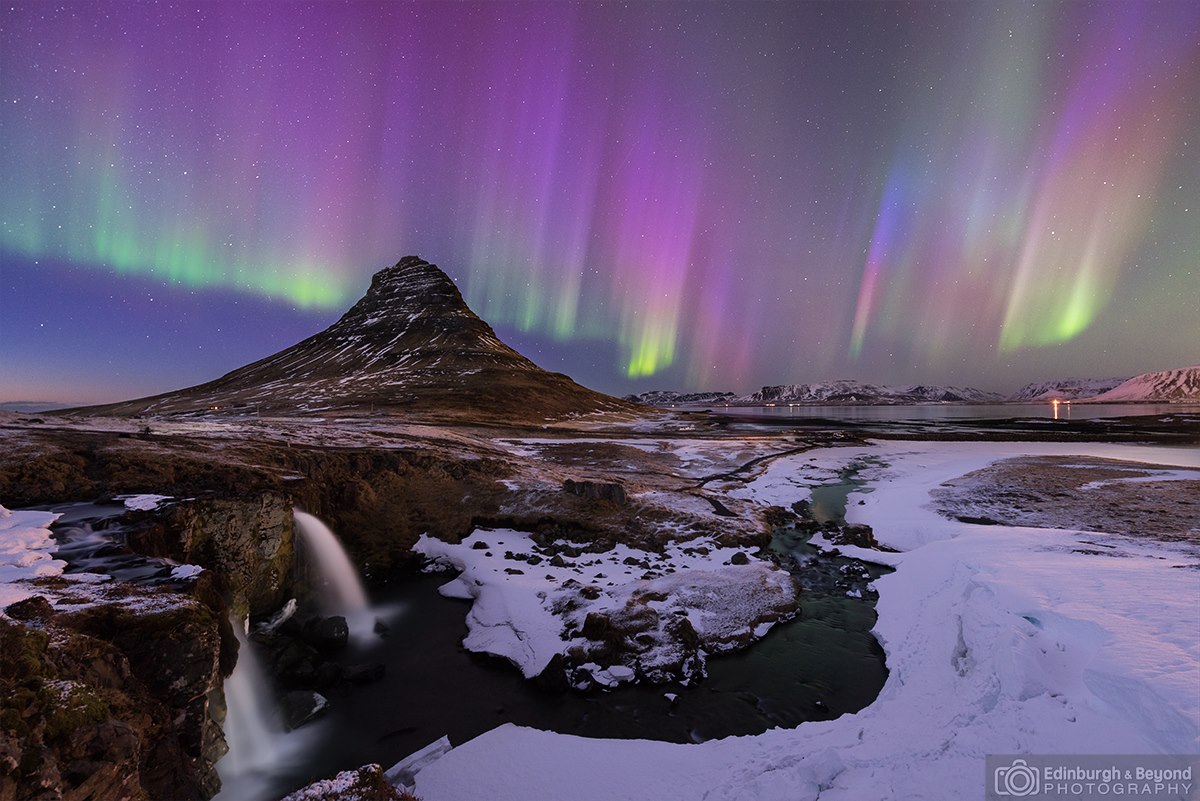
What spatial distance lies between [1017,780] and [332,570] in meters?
23.7

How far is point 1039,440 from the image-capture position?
7925cm

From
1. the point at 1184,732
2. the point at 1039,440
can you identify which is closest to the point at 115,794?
the point at 1184,732

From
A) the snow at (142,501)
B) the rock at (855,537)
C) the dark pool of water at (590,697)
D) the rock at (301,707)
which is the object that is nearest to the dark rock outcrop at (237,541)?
the snow at (142,501)

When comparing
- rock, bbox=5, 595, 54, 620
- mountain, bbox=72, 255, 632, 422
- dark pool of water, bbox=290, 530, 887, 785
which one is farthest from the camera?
mountain, bbox=72, 255, 632, 422

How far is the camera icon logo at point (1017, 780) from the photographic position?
26.1 ft

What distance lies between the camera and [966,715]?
10445mm

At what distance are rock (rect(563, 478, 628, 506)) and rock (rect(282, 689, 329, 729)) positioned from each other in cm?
1874

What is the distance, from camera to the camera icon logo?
795 centimetres

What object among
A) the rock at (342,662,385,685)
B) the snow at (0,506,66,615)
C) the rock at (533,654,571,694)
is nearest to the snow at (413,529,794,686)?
the rock at (533,654,571,694)

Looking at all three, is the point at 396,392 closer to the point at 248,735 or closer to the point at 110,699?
the point at 248,735

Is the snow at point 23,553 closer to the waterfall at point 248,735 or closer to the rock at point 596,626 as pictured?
the waterfall at point 248,735

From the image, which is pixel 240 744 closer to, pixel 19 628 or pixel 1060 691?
pixel 19 628

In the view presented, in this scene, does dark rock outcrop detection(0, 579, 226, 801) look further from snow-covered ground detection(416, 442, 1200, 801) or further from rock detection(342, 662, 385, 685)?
snow-covered ground detection(416, 442, 1200, 801)

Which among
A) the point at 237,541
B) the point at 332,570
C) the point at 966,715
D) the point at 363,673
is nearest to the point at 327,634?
the point at 363,673
